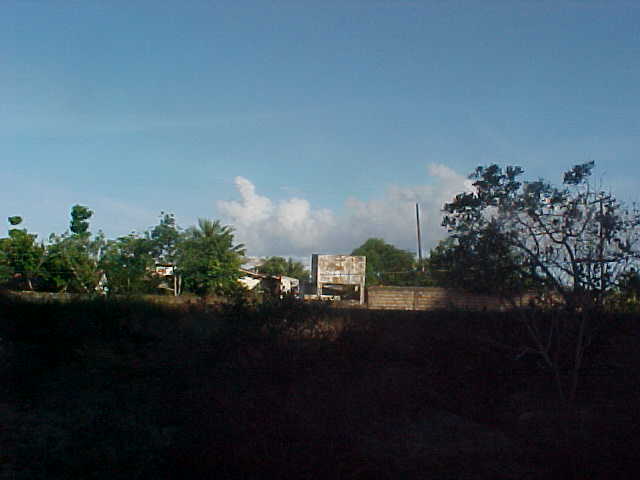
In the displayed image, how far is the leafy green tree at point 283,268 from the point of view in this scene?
63.7m

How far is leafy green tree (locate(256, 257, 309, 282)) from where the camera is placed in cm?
6372

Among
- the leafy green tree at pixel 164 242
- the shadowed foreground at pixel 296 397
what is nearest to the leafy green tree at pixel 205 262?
the leafy green tree at pixel 164 242

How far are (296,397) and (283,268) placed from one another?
57.7m

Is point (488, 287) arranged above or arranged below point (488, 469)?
above

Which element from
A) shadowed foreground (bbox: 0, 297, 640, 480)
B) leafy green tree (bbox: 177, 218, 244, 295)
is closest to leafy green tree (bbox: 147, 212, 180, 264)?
leafy green tree (bbox: 177, 218, 244, 295)

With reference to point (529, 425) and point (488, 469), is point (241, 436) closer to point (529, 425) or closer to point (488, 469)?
point (488, 469)

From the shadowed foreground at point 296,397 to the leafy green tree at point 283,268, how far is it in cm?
4981

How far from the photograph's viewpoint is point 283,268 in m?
66.1

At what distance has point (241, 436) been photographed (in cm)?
725

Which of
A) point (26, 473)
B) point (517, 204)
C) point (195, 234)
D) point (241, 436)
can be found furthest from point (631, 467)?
point (195, 234)

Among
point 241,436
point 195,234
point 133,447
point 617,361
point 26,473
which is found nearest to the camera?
point 26,473

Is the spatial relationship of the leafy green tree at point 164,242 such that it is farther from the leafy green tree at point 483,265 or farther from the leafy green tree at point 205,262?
the leafy green tree at point 483,265

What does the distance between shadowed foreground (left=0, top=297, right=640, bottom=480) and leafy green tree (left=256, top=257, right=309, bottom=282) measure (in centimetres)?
4981

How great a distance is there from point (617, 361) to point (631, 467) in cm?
420
